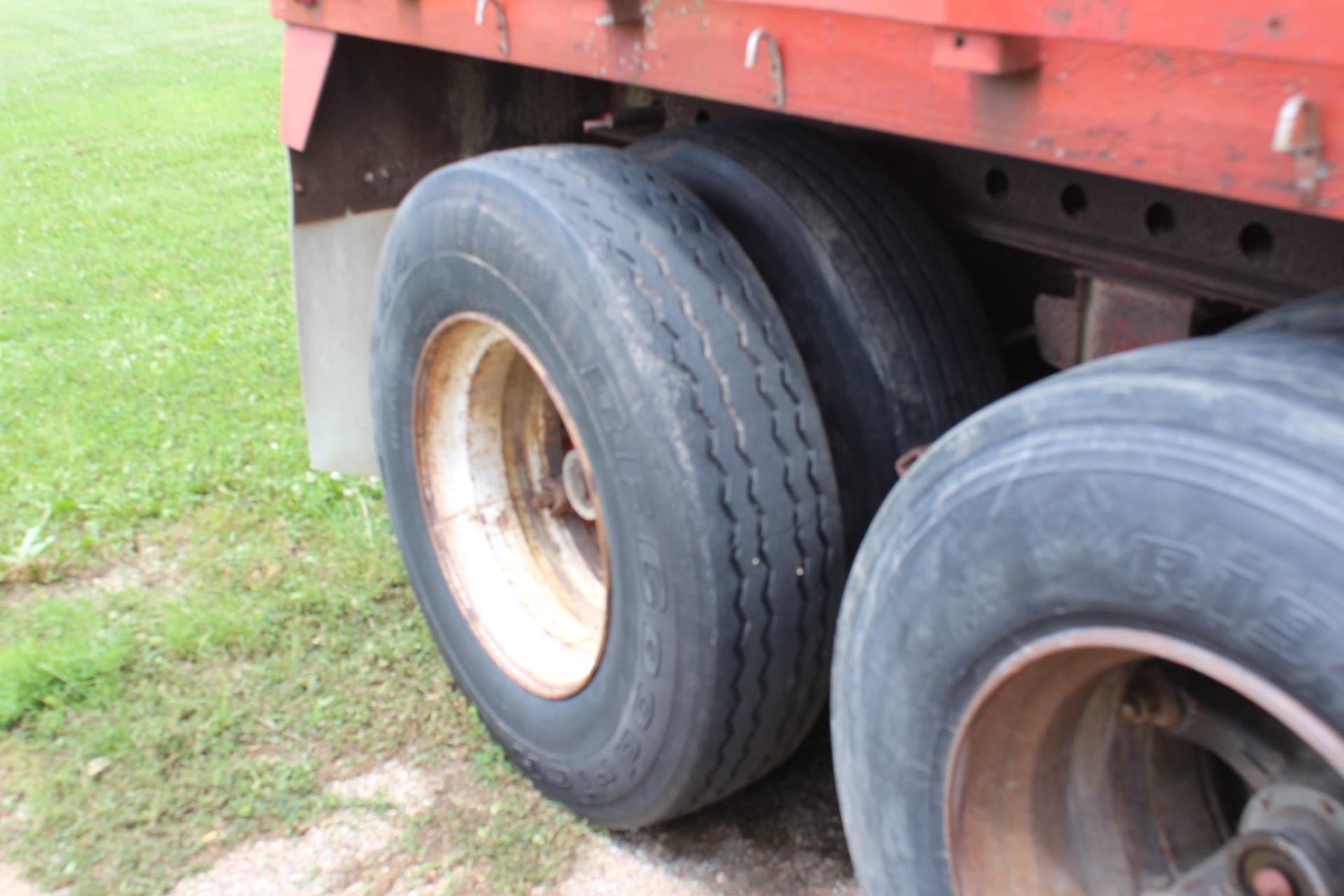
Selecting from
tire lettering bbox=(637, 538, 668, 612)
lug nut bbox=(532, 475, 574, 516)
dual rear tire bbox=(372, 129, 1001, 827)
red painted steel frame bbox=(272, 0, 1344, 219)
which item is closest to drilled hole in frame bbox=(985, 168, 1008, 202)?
dual rear tire bbox=(372, 129, 1001, 827)

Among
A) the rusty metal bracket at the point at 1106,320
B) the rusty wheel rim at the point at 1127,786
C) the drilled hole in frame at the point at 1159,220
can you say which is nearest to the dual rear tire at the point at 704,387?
the rusty metal bracket at the point at 1106,320

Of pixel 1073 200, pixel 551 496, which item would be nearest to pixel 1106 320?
pixel 1073 200

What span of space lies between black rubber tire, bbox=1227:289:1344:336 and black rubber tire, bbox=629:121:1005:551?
0.67m

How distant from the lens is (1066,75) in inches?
53.4

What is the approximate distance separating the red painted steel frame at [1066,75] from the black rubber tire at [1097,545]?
21 cm

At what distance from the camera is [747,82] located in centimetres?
177

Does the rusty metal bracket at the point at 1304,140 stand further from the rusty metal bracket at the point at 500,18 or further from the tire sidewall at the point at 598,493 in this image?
the rusty metal bracket at the point at 500,18

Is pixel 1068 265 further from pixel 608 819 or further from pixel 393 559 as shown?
pixel 393 559

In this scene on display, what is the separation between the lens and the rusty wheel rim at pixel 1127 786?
1.49 m

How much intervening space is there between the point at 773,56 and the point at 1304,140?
0.73m

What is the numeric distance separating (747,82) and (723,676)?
908mm

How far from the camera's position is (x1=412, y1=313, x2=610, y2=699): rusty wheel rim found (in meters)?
2.72

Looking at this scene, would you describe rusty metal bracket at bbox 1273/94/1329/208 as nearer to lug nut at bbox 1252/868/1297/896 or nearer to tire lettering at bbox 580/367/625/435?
lug nut at bbox 1252/868/1297/896

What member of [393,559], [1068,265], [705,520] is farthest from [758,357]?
[393,559]
